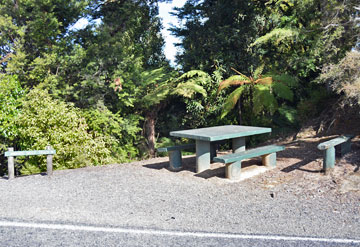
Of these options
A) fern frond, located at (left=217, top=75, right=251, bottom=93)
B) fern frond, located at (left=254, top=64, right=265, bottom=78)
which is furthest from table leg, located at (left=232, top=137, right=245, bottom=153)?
fern frond, located at (left=254, top=64, right=265, bottom=78)

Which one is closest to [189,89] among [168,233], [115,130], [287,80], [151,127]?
[151,127]

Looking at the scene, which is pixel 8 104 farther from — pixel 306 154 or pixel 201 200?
pixel 306 154

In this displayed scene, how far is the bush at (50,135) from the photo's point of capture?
8758mm

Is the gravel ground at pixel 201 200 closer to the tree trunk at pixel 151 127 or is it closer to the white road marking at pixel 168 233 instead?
the white road marking at pixel 168 233

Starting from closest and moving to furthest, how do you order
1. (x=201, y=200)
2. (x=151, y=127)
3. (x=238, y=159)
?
1. (x=201, y=200)
2. (x=238, y=159)
3. (x=151, y=127)

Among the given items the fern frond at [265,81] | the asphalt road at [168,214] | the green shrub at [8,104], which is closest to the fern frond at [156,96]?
the fern frond at [265,81]

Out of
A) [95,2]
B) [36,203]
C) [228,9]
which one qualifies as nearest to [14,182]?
[36,203]

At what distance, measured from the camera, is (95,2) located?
12117mm

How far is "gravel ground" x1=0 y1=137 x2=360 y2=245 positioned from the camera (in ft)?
13.7

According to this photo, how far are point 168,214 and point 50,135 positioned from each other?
5.64m

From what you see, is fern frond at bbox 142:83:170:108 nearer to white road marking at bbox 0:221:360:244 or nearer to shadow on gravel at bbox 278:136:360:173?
shadow on gravel at bbox 278:136:360:173

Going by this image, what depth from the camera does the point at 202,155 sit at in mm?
6609

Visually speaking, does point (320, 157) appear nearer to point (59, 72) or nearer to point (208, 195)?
point (208, 195)

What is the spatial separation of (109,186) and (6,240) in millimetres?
2390
